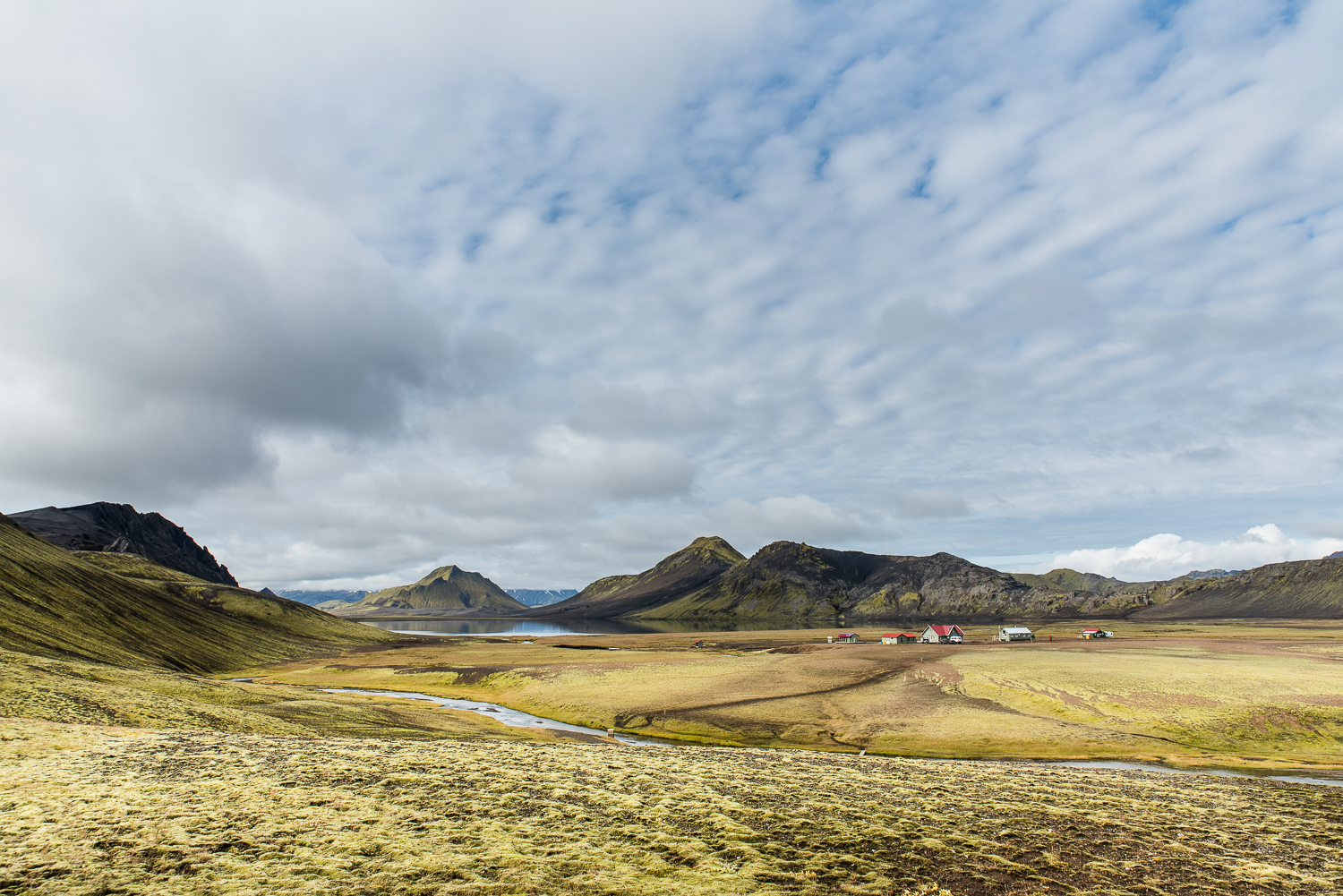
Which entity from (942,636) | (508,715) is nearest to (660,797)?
(508,715)

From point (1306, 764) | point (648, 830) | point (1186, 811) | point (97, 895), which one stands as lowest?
point (1306, 764)

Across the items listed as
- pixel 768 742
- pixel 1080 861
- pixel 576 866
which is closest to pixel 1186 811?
pixel 1080 861

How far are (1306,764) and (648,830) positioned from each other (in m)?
46.5

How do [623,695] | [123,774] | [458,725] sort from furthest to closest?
[623,695], [458,725], [123,774]

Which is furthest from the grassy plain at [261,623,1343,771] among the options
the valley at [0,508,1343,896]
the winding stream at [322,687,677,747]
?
the winding stream at [322,687,677,747]

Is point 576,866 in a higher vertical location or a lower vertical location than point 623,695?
higher

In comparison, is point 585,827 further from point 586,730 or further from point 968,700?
point 968,700

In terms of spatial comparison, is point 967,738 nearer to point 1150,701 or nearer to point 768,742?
point 768,742

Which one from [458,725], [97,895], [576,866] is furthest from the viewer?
[458,725]

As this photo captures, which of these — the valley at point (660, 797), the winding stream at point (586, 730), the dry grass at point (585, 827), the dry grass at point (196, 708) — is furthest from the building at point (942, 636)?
the dry grass at point (585, 827)

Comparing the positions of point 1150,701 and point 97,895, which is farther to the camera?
point 1150,701

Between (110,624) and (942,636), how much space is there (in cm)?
15721

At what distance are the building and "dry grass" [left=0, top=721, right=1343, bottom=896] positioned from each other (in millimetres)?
123132

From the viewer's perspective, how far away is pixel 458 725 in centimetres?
4969
